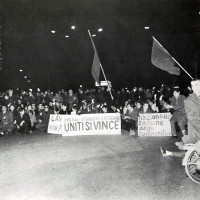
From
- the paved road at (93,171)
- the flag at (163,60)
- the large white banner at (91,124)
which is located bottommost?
the paved road at (93,171)

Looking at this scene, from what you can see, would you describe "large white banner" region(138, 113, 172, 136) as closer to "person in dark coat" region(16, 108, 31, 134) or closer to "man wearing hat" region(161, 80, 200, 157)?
"person in dark coat" region(16, 108, 31, 134)

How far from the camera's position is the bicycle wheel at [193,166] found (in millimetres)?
6442

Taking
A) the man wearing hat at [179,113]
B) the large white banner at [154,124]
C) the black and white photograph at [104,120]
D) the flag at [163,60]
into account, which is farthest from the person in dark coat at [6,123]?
the flag at [163,60]

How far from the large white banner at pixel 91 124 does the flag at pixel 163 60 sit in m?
3.50

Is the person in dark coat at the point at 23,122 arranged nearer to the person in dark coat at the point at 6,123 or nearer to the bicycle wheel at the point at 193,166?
the person in dark coat at the point at 6,123

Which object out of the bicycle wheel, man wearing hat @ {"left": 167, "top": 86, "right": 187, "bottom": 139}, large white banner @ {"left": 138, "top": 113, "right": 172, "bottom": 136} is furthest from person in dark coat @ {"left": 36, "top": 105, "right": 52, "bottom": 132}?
the bicycle wheel

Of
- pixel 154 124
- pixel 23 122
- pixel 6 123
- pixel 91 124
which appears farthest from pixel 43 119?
pixel 154 124

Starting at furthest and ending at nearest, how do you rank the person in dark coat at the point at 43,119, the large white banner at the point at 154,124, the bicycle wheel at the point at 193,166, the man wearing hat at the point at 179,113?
the person in dark coat at the point at 43,119
the large white banner at the point at 154,124
the man wearing hat at the point at 179,113
the bicycle wheel at the point at 193,166

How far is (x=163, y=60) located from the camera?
448 inches

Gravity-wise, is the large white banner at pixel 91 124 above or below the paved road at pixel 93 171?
above

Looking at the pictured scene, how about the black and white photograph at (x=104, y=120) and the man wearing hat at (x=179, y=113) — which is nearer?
the black and white photograph at (x=104, y=120)

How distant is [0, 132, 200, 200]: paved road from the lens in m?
6.15

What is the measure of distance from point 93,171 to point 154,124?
5.88 metres

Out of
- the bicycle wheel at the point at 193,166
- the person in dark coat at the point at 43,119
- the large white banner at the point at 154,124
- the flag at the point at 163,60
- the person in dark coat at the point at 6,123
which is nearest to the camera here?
the bicycle wheel at the point at 193,166
